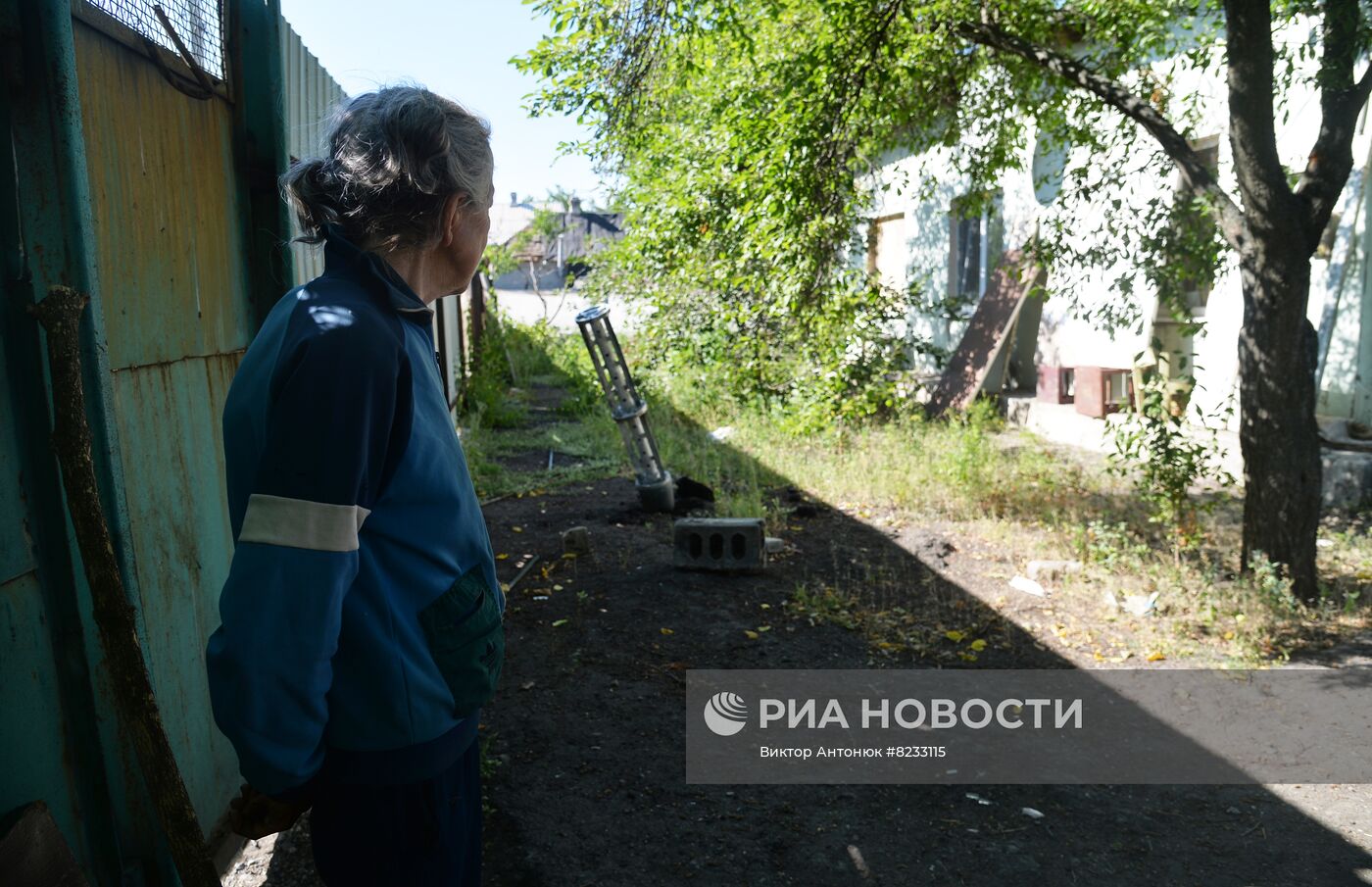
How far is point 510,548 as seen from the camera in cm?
668

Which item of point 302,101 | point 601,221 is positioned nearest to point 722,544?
point 302,101

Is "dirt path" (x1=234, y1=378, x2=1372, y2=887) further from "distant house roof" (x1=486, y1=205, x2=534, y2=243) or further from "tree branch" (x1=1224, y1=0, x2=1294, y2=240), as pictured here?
"distant house roof" (x1=486, y1=205, x2=534, y2=243)

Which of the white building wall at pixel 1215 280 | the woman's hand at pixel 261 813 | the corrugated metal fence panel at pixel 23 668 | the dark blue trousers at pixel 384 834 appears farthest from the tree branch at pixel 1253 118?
the corrugated metal fence panel at pixel 23 668

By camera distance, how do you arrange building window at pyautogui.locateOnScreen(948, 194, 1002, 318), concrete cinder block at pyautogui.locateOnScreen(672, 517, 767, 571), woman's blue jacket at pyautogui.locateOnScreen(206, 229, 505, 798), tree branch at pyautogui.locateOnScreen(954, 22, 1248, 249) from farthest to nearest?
building window at pyautogui.locateOnScreen(948, 194, 1002, 318), concrete cinder block at pyautogui.locateOnScreen(672, 517, 767, 571), tree branch at pyautogui.locateOnScreen(954, 22, 1248, 249), woman's blue jacket at pyautogui.locateOnScreen(206, 229, 505, 798)

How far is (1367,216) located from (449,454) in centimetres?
769

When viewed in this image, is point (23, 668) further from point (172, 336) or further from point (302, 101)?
point (302, 101)

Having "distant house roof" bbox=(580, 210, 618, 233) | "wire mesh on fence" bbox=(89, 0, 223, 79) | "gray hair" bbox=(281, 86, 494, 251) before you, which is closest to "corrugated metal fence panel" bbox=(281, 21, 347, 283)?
"wire mesh on fence" bbox=(89, 0, 223, 79)

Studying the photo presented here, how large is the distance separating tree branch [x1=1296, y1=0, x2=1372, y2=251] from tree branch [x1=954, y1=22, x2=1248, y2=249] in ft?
1.08

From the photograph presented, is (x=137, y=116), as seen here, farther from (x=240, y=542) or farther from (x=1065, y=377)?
(x=1065, y=377)

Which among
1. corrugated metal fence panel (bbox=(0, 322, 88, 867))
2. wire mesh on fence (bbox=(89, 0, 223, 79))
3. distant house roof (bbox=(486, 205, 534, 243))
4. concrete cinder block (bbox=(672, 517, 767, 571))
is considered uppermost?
distant house roof (bbox=(486, 205, 534, 243))

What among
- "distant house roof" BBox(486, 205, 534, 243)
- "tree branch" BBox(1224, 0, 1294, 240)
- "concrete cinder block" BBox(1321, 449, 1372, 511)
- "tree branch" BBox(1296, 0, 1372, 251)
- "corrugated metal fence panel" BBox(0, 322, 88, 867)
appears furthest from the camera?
"distant house roof" BBox(486, 205, 534, 243)

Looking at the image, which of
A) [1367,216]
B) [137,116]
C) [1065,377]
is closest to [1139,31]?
[1367,216]

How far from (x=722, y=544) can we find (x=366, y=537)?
15.2ft

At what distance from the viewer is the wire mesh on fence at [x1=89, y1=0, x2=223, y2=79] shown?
243 centimetres
